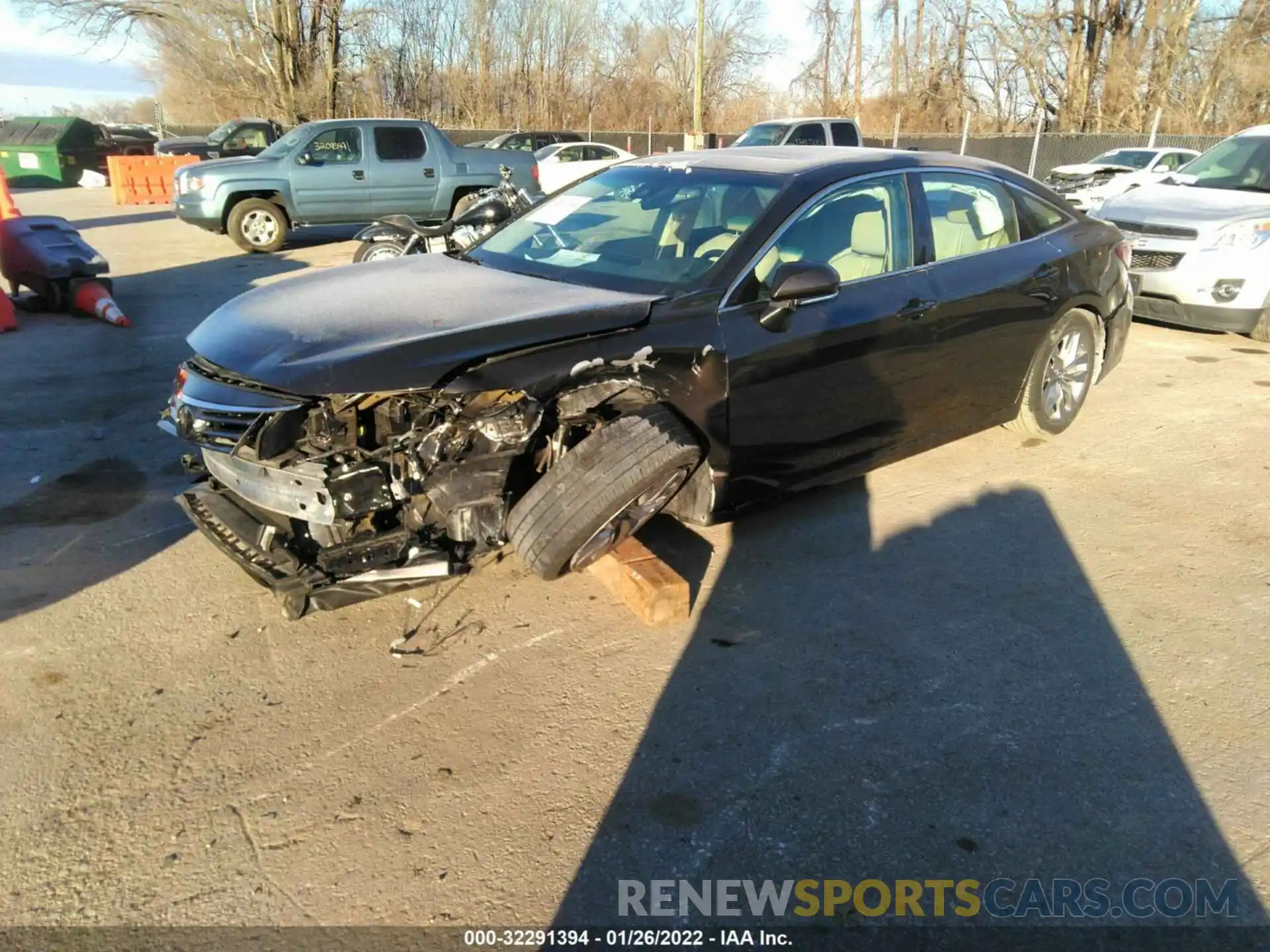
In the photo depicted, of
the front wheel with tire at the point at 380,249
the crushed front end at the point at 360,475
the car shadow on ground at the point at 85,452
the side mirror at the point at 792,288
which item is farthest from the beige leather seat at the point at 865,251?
the front wheel with tire at the point at 380,249

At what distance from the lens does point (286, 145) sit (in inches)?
532

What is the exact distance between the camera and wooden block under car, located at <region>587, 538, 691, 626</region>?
3.55 metres

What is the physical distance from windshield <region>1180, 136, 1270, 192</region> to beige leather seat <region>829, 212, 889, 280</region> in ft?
20.9

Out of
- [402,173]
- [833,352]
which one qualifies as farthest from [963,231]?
[402,173]

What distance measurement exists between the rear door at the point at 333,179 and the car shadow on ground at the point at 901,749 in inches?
456

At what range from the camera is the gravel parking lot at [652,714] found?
8.11 feet

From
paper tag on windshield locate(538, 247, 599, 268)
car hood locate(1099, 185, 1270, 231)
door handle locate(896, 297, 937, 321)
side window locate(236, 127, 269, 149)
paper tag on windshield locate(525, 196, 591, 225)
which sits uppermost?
side window locate(236, 127, 269, 149)

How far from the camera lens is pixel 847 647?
3.48 meters

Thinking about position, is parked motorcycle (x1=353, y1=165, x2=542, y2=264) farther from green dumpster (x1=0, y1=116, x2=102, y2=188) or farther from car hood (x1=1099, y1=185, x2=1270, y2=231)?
green dumpster (x1=0, y1=116, x2=102, y2=188)

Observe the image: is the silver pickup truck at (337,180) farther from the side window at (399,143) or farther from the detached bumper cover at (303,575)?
the detached bumper cover at (303,575)

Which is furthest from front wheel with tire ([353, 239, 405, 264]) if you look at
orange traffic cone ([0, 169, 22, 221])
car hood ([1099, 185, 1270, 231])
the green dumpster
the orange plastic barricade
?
the green dumpster

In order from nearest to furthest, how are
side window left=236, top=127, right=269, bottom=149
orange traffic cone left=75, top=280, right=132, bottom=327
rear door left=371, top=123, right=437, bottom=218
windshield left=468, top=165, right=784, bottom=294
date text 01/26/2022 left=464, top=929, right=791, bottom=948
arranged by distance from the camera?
date text 01/26/2022 left=464, top=929, right=791, bottom=948 < windshield left=468, top=165, right=784, bottom=294 < orange traffic cone left=75, top=280, right=132, bottom=327 < rear door left=371, top=123, right=437, bottom=218 < side window left=236, top=127, right=269, bottom=149

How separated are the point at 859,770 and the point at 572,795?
2.94ft

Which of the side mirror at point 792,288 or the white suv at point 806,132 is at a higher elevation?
the white suv at point 806,132
